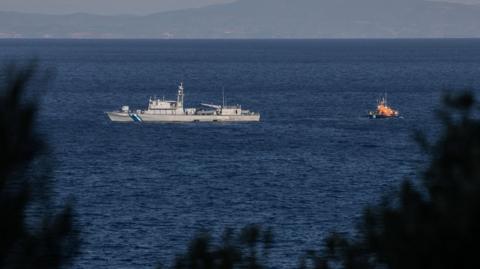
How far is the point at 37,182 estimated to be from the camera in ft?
34.1

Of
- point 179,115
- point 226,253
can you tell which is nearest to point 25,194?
point 226,253

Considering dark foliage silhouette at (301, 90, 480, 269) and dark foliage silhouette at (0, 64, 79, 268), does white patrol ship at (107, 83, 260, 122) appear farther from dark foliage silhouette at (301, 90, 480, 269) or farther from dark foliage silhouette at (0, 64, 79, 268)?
dark foliage silhouette at (0, 64, 79, 268)

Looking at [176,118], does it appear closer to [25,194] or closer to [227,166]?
[227,166]

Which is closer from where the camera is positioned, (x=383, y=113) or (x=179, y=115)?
(x=179, y=115)

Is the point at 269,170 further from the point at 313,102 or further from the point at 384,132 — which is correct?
the point at 313,102

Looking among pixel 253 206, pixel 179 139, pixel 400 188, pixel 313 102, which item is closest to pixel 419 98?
pixel 313 102

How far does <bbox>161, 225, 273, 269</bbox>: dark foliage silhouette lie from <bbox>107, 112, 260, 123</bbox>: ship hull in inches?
2800

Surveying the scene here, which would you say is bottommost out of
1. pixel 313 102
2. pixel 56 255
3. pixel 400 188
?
pixel 313 102

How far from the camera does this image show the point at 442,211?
9.80 metres

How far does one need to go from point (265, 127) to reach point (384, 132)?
925 cm

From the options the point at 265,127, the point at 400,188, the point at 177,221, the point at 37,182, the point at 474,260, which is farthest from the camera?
the point at 265,127

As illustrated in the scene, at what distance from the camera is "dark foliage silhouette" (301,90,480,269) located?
31.6 ft

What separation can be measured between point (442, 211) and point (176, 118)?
247 feet

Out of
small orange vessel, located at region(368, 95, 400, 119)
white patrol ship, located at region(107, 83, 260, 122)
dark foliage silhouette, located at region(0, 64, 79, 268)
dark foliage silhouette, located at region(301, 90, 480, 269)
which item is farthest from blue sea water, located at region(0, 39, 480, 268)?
white patrol ship, located at region(107, 83, 260, 122)
